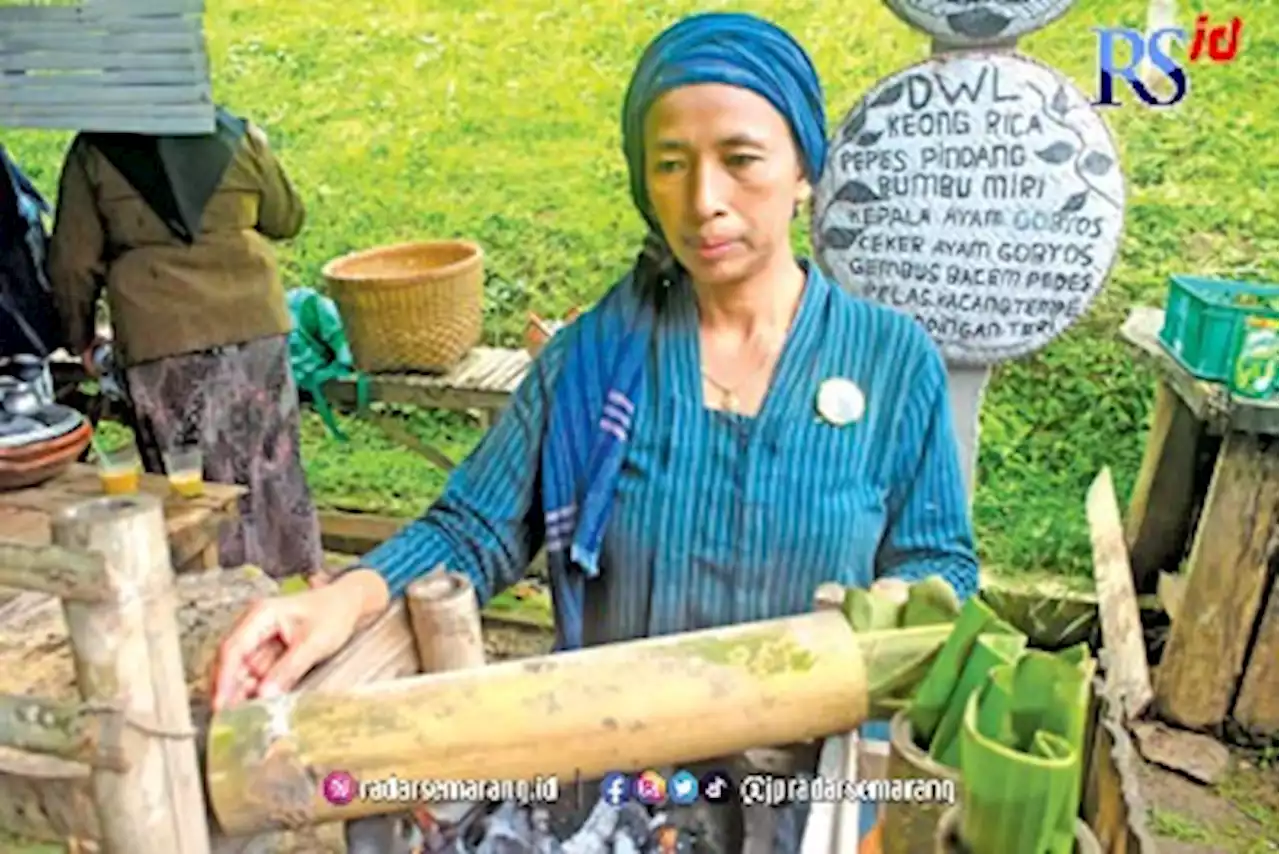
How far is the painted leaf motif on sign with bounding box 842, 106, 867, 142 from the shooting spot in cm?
203

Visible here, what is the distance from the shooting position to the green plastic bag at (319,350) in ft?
13.0

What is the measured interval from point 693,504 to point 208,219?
95.6 inches

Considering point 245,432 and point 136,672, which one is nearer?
point 136,672

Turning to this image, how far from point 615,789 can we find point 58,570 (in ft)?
1.73

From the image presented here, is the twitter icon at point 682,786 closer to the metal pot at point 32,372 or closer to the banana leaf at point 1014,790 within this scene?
the banana leaf at point 1014,790

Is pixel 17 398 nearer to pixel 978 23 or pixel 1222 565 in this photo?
pixel 978 23

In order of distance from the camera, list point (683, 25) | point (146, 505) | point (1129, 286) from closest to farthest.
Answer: point (146, 505)
point (683, 25)
point (1129, 286)

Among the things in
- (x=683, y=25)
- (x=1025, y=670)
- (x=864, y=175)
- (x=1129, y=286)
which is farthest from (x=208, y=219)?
(x=1129, y=286)

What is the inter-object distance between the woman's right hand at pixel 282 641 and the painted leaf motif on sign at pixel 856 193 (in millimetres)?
1261

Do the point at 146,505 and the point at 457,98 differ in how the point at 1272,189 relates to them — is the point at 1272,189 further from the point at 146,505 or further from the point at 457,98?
the point at 146,505

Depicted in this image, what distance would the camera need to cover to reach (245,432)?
11.7 ft

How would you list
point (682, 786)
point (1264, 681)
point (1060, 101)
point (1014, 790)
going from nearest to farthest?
1. point (1014, 790)
2. point (682, 786)
3. point (1060, 101)
4. point (1264, 681)

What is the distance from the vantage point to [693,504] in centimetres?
132

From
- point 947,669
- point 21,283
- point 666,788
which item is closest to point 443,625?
point 666,788
